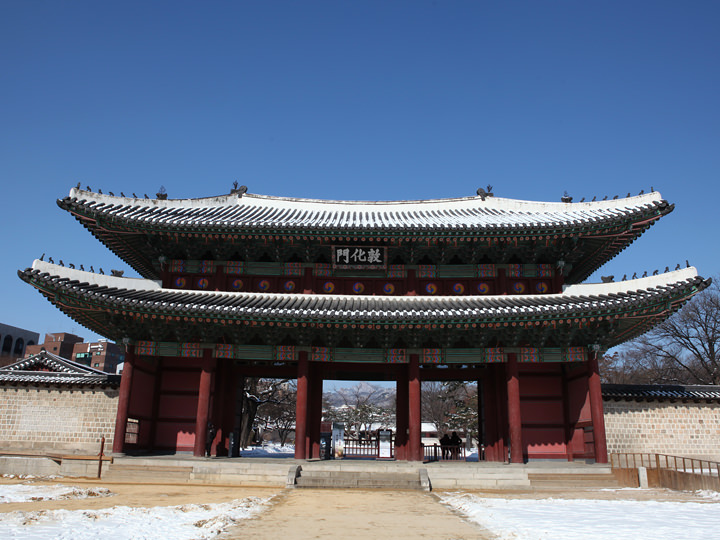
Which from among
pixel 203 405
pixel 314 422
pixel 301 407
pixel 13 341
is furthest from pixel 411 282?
pixel 13 341

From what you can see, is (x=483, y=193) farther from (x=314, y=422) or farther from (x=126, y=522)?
(x=126, y=522)

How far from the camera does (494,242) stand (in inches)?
769

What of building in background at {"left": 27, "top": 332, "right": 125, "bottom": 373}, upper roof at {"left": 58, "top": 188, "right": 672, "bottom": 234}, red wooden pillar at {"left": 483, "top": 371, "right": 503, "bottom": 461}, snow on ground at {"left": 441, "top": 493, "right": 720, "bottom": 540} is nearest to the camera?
snow on ground at {"left": 441, "top": 493, "right": 720, "bottom": 540}

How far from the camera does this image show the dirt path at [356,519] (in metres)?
8.62

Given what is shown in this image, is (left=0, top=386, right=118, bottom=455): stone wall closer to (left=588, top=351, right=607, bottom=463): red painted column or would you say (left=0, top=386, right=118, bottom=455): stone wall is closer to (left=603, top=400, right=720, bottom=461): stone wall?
(left=588, top=351, right=607, bottom=463): red painted column

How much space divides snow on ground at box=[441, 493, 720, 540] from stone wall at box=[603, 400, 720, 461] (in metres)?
7.04

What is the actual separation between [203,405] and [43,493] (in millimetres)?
5701

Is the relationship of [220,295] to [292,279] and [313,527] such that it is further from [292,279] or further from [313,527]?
[313,527]

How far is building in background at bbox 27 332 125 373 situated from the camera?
95.4m

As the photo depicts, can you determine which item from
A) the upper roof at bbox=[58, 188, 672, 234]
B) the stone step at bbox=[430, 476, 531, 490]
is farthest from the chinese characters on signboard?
the stone step at bbox=[430, 476, 531, 490]

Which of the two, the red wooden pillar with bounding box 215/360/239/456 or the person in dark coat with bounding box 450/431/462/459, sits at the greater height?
the red wooden pillar with bounding box 215/360/239/456

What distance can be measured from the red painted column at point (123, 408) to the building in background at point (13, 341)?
75.1 m

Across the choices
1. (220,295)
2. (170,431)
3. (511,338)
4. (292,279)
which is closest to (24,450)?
(170,431)

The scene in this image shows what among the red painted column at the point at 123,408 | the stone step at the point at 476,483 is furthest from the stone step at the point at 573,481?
the red painted column at the point at 123,408
